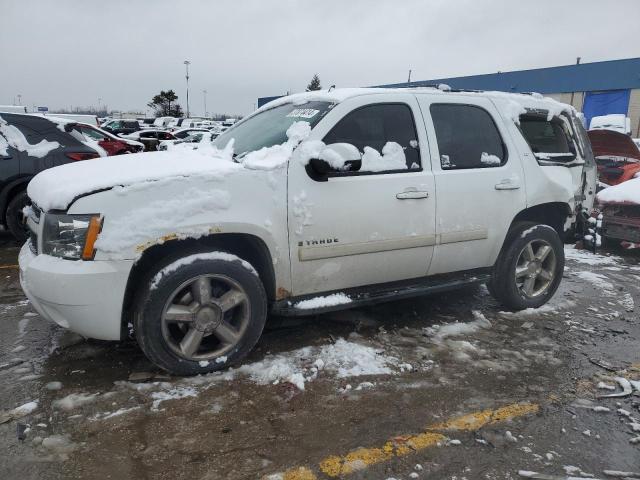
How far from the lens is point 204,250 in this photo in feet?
10.4

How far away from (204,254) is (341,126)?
132cm

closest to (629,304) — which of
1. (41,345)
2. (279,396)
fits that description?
(279,396)

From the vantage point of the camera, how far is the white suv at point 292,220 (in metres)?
2.91

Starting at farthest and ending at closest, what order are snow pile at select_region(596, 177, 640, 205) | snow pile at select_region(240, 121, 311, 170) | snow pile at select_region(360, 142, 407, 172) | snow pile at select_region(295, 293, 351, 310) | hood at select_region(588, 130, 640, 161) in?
hood at select_region(588, 130, 640, 161)
snow pile at select_region(596, 177, 640, 205)
snow pile at select_region(360, 142, 407, 172)
snow pile at select_region(295, 293, 351, 310)
snow pile at select_region(240, 121, 311, 170)

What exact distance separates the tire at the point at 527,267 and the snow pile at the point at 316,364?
1.53 m

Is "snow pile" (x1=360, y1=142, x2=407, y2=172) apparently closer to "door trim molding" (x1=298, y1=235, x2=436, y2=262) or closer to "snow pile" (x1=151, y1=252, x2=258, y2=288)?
"door trim molding" (x1=298, y1=235, x2=436, y2=262)

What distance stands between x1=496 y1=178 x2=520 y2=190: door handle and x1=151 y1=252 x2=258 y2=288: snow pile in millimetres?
2200

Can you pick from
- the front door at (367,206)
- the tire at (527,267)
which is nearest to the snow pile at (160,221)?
the front door at (367,206)

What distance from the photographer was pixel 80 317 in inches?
115

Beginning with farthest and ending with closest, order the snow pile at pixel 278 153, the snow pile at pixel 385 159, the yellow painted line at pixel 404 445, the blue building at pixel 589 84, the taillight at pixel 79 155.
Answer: the blue building at pixel 589 84, the taillight at pixel 79 155, the snow pile at pixel 385 159, the snow pile at pixel 278 153, the yellow painted line at pixel 404 445

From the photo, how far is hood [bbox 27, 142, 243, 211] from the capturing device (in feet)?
9.51

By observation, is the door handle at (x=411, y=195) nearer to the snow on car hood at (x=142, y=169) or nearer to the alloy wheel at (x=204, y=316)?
the snow on car hood at (x=142, y=169)

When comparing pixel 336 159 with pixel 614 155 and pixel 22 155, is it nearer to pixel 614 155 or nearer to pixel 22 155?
pixel 22 155

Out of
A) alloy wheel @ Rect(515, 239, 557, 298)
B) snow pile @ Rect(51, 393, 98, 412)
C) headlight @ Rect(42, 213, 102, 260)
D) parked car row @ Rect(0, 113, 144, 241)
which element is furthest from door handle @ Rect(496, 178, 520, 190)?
parked car row @ Rect(0, 113, 144, 241)
